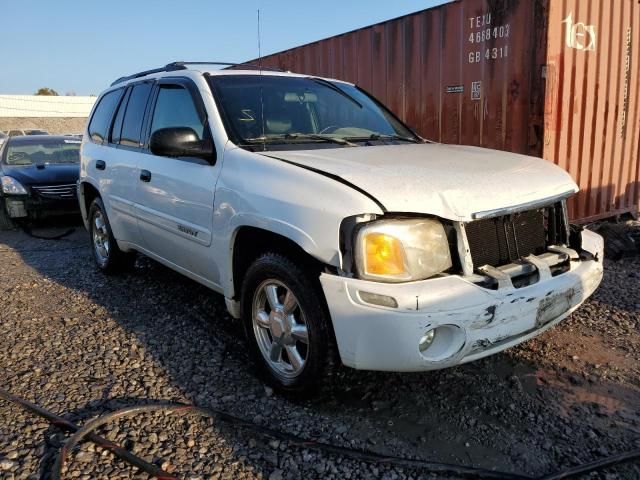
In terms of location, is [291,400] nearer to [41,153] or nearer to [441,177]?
[441,177]

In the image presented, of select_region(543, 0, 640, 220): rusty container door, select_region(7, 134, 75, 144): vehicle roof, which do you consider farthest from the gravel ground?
select_region(7, 134, 75, 144): vehicle roof

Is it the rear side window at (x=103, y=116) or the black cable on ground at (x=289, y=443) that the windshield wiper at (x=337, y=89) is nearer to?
the rear side window at (x=103, y=116)

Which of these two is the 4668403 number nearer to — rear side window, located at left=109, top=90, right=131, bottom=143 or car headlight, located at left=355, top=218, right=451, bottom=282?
rear side window, located at left=109, top=90, right=131, bottom=143

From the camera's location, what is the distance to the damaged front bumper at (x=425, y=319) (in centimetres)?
236

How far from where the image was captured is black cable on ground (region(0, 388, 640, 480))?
2.33 metres

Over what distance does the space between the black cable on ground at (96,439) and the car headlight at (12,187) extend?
602cm

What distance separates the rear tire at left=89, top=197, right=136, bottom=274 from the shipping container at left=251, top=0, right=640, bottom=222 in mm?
3863

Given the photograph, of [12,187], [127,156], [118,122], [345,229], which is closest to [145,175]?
[127,156]

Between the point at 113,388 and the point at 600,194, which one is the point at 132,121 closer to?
the point at 113,388

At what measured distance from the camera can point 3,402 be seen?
3.03 metres

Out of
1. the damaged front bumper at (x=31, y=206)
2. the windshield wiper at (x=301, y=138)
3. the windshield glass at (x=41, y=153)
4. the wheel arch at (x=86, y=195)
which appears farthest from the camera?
the windshield glass at (x=41, y=153)

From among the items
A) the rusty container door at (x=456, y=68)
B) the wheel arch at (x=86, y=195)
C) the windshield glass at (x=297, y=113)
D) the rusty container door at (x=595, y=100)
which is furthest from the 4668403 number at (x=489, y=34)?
the wheel arch at (x=86, y=195)

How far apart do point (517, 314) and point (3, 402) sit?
279cm

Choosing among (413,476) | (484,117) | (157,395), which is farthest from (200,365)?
(484,117)
